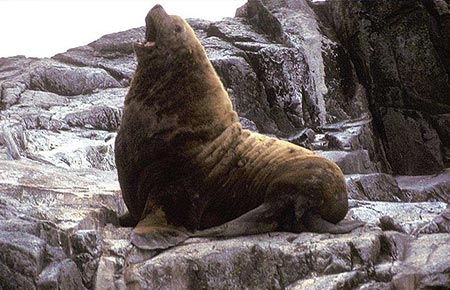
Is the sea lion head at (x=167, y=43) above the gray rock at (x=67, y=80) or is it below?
above

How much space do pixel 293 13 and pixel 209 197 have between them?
8.20m

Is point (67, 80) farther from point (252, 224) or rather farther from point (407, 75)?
point (252, 224)

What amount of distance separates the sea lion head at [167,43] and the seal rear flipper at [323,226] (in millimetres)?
1334

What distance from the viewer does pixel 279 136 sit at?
10.4 metres

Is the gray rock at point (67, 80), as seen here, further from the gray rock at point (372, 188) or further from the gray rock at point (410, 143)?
the gray rock at point (410, 143)

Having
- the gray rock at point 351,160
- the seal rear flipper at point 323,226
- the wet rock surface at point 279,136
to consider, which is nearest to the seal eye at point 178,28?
the wet rock surface at point 279,136

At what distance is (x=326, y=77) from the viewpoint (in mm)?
11625

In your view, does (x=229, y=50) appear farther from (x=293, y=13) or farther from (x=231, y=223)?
(x=231, y=223)

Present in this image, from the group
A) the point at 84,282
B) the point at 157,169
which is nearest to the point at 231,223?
the point at 157,169

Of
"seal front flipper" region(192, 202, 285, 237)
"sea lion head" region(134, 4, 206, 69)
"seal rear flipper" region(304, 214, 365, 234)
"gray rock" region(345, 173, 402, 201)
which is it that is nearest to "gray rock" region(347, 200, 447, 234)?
"seal rear flipper" region(304, 214, 365, 234)

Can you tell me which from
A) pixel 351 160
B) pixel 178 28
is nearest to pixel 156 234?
pixel 178 28

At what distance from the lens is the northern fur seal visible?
15.1 feet

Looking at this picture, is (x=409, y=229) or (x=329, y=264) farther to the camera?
(x=409, y=229)

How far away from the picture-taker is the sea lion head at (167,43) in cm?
494
